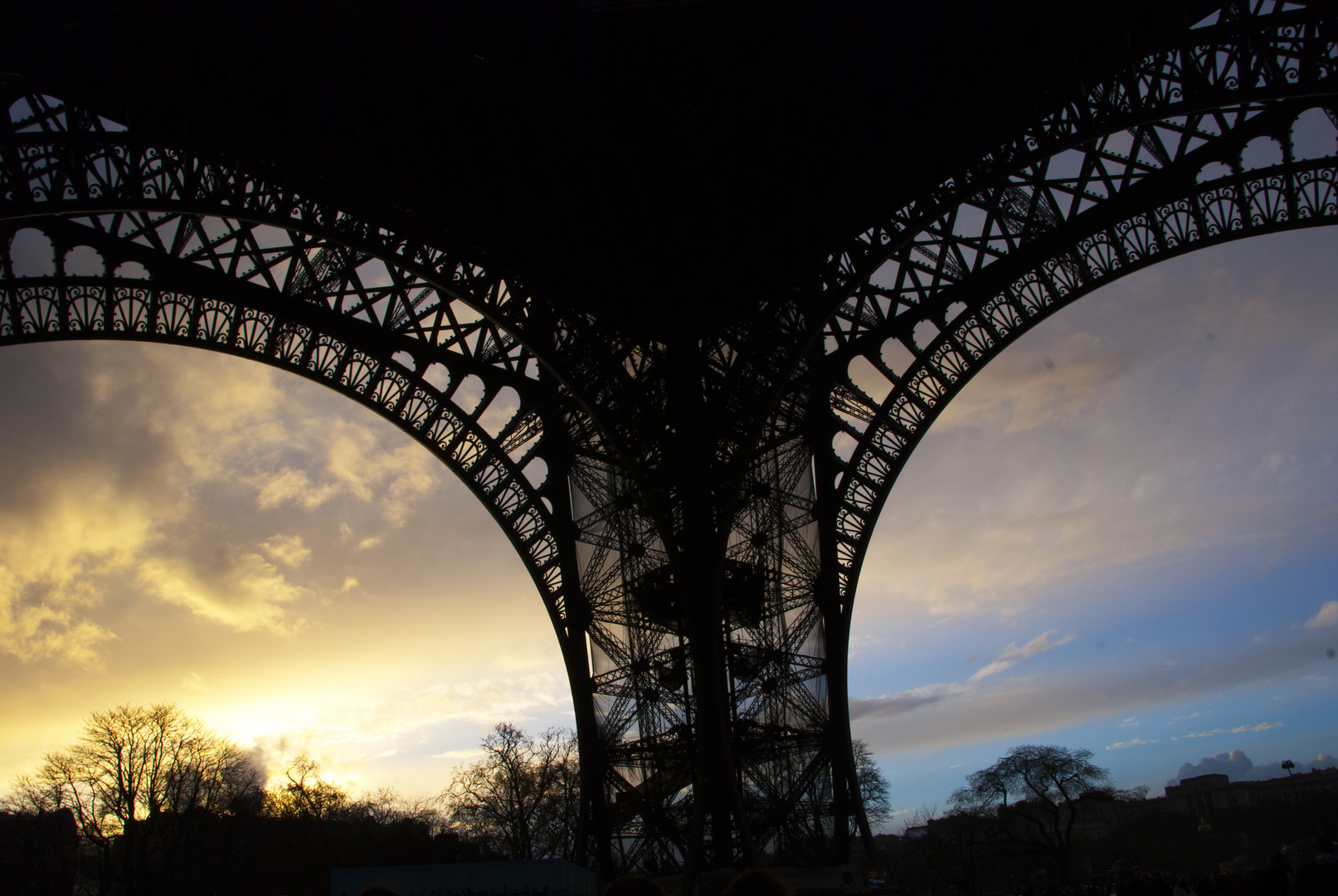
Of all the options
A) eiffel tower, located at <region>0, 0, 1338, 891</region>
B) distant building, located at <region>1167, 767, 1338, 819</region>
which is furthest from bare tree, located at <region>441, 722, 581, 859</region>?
distant building, located at <region>1167, 767, 1338, 819</region>

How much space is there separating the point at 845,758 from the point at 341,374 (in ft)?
43.0

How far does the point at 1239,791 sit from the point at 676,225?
87.3 meters

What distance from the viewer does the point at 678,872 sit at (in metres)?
19.5

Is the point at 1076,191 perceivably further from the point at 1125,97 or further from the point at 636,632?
the point at 636,632

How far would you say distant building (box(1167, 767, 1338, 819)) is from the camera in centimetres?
6731

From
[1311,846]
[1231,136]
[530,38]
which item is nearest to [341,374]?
[530,38]

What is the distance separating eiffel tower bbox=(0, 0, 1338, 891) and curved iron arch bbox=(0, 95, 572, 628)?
6 centimetres

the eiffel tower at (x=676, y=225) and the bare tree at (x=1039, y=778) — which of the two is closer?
the eiffel tower at (x=676, y=225)

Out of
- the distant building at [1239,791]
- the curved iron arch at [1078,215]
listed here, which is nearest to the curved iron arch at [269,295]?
the curved iron arch at [1078,215]

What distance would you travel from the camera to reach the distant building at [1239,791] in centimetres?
6731

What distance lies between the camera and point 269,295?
52.7 feet

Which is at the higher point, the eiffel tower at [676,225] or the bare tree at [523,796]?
the eiffel tower at [676,225]

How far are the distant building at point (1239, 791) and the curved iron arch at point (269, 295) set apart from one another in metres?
64.2

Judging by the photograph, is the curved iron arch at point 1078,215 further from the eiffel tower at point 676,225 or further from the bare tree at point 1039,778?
the bare tree at point 1039,778
